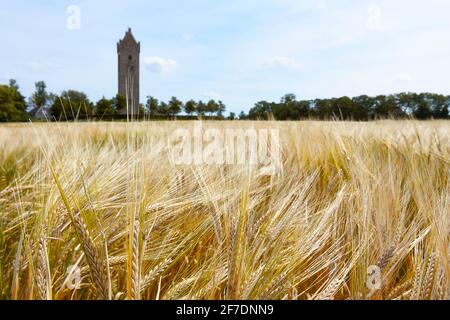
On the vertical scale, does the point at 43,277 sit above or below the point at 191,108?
below

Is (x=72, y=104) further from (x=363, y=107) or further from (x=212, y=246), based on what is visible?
(x=363, y=107)

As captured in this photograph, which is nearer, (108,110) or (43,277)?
(43,277)

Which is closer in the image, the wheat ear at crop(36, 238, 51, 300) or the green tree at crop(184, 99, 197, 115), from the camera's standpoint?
the wheat ear at crop(36, 238, 51, 300)

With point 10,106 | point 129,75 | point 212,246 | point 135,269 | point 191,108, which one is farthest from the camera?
point 10,106

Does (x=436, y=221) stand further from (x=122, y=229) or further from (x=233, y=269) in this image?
(x=122, y=229)

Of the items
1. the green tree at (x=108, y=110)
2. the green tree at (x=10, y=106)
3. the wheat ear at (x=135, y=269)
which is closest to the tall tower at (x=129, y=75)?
the green tree at (x=108, y=110)

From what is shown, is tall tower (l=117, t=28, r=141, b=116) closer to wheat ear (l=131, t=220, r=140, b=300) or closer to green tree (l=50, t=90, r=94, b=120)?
green tree (l=50, t=90, r=94, b=120)

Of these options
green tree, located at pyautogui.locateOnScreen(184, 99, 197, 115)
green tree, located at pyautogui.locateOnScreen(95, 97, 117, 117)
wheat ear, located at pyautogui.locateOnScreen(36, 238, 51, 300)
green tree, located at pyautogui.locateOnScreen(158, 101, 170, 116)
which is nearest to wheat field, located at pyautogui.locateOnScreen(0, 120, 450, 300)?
wheat ear, located at pyautogui.locateOnScreen(36, 238, 51, 300)

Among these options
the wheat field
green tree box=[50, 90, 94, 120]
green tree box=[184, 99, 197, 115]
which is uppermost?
green tree box=[184, 99, 197, 115]

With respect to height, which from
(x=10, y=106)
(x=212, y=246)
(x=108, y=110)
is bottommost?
(x=212, y=246)

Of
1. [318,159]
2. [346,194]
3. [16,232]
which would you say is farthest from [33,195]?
[318,159]

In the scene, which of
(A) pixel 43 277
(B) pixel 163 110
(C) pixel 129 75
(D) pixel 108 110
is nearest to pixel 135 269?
(A) pixel 43 277

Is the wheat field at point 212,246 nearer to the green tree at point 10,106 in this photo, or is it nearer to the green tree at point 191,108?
the green tree at point 191,108
